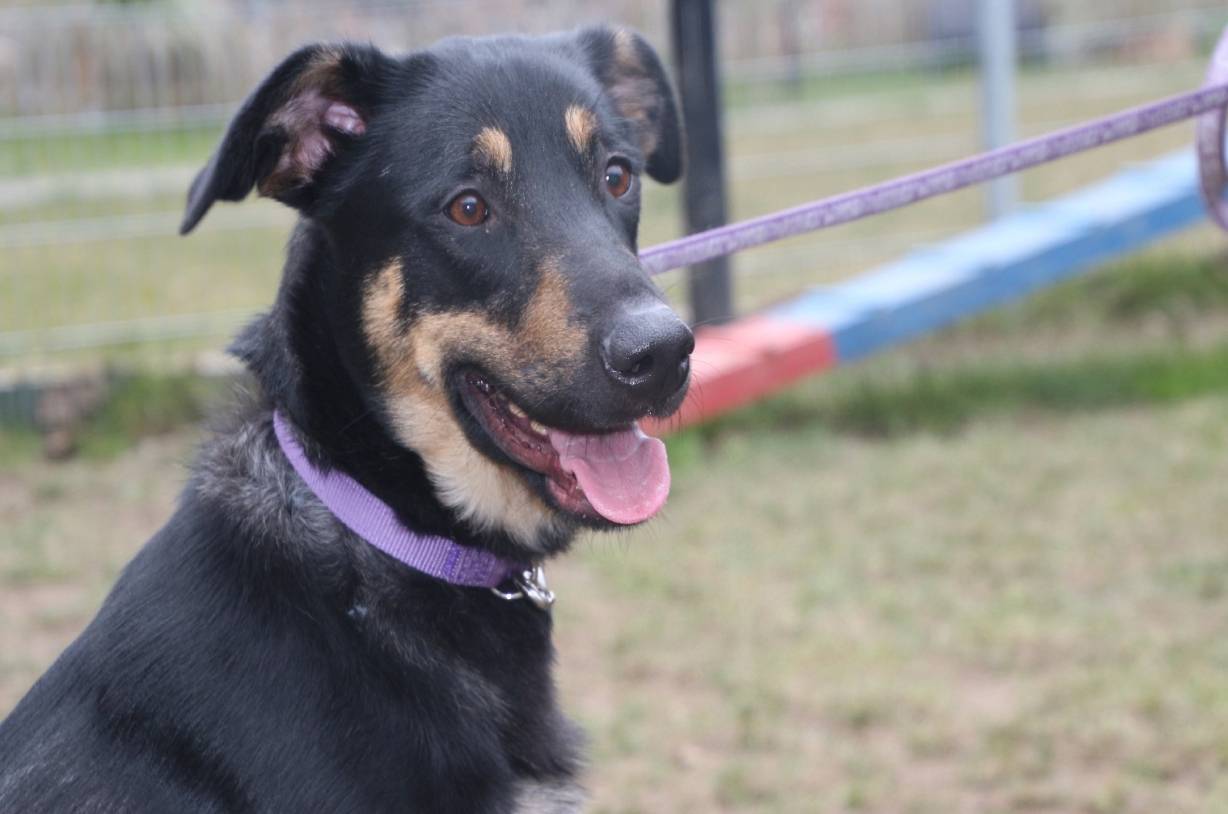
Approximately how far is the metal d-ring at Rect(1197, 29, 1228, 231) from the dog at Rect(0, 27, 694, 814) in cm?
151

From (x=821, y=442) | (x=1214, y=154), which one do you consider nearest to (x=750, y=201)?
(x=821, y=442)

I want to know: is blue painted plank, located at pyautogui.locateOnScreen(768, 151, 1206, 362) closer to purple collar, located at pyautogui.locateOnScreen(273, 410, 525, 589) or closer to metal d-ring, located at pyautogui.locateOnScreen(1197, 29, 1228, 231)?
metal d-ring, located at pyautogui.locateOnScreen(1197, 29, 1228, 231)

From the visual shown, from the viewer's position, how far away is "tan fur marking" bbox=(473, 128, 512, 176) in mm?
2910

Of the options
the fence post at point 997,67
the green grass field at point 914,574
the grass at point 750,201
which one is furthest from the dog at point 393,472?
the fence post at point 997,67

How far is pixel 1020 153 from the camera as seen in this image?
10.4ft

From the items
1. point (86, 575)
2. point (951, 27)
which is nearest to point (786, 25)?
point (951, 27)

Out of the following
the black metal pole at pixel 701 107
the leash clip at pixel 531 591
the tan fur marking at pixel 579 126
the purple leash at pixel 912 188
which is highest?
the tan fur marking at pixel 579 126

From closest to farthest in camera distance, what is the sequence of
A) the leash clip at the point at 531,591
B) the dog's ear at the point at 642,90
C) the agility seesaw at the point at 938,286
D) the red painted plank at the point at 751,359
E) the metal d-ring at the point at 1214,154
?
the leash clip at the point at 531,591 → the dog's ear at the point at 642,90 → the metal d-ring at the point at 1214,154 → the red painted plank at the point at 751,359 → the agility seesaw at the point at 938,286

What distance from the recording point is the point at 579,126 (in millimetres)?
3021

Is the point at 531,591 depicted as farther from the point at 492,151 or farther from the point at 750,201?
the point at 750,201

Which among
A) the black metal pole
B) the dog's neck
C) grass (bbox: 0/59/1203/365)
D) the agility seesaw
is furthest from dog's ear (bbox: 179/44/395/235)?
grass (bbox: 0/59/1203/365)

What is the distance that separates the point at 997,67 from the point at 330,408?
6.50m

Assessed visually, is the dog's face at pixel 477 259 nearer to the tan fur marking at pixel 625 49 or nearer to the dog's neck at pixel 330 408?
the dog's neck at pixel 330 408

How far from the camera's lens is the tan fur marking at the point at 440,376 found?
2812 mm
